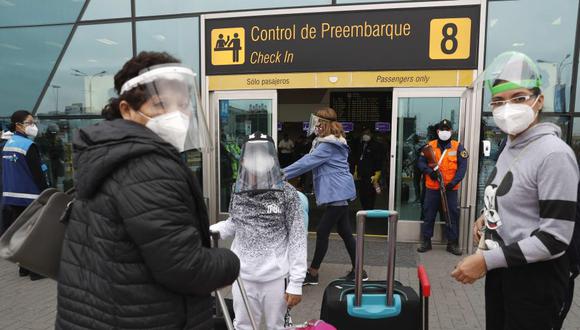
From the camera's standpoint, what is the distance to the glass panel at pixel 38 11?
285 inches

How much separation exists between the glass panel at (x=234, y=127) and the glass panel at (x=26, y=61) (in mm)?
3520

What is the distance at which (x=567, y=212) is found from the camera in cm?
166

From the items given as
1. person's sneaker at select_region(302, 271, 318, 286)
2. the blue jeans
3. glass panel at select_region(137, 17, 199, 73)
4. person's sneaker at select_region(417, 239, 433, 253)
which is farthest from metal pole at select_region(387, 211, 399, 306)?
glass panel at select_region(137, 17, 199, 73)

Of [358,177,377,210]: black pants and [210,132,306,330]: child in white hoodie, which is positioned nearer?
[210,132,306,330]: child in white hoodie

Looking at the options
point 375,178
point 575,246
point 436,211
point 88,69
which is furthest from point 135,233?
point 88,69

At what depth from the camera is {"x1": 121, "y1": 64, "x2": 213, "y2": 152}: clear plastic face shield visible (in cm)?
142

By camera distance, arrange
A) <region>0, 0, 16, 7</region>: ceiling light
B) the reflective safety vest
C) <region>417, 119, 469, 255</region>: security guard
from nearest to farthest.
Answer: the reflective safety vest < <region>417, 119, 469, 255</region>: security guard < <region>0, 0, 16, 7</region>: ceiling light

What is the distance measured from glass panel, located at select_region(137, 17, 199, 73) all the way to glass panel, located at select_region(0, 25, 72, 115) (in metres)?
1.56

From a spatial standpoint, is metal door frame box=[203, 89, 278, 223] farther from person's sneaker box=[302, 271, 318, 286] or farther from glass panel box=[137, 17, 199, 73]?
person's sneaker box=[302, 271, 318, 286]

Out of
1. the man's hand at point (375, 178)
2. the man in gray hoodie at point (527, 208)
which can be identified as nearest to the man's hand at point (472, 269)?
the man in gray hoodie at point (527, 208)

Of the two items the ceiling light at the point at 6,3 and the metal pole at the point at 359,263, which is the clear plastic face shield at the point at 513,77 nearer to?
the metal pole at the point at 359,263

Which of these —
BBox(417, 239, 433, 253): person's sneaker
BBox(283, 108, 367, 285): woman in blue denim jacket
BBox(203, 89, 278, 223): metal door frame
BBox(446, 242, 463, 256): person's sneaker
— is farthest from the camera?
BBox(203, 89, 278, 223): metal door frame

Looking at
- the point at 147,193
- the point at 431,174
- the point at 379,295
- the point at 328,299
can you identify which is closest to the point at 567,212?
the point at 379,295

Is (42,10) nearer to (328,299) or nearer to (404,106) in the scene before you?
(404,106)
